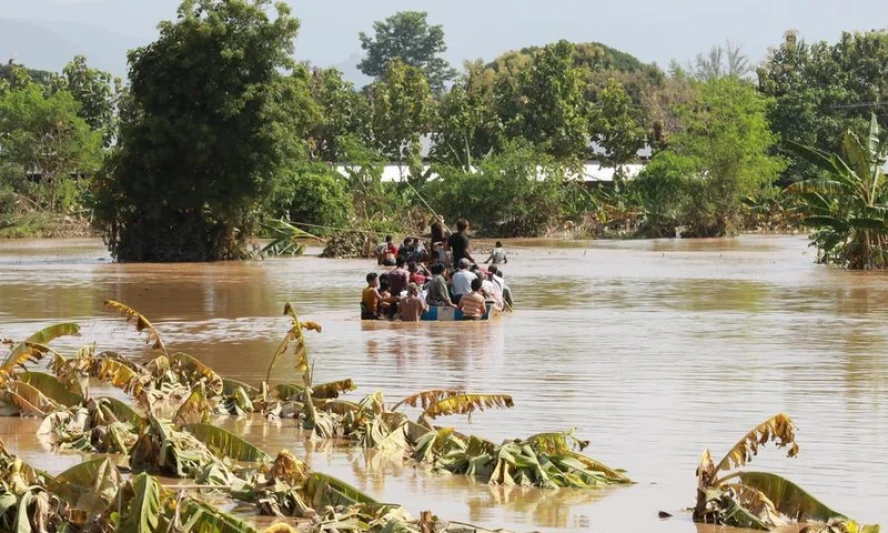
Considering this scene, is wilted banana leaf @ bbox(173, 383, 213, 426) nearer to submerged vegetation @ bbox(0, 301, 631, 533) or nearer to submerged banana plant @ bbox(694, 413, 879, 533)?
submerged vegetation @ bbox(0, 301, 631, 533)

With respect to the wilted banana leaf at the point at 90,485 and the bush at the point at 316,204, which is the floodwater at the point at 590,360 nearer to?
the wilted banana leaf at the point at 90,485

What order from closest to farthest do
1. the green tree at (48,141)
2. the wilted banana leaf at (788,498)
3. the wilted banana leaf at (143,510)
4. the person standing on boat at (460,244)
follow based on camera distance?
the wilted banana leaf at (143,510)
the wilted banana leaf at (788,498)
the person standing on boat at (460,244)
the green tree at (48,141)

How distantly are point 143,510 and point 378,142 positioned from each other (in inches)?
2703

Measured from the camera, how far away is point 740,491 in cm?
901

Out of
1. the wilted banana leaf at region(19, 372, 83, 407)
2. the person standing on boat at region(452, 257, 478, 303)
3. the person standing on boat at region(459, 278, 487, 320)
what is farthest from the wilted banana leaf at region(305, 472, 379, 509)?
the person standing on boat at region(452, 257, 478, 303)

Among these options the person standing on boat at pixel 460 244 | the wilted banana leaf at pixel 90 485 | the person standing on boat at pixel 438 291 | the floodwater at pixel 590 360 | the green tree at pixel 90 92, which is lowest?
the floodwater at pixel 590 360

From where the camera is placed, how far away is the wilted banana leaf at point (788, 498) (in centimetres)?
870

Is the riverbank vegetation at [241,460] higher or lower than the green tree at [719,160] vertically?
lower

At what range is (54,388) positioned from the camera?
12.9 meters

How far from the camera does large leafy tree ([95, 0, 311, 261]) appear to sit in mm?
39781

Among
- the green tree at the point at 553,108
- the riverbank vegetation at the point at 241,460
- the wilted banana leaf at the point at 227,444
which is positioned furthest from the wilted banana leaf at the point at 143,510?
the green tree at the point at 553,108

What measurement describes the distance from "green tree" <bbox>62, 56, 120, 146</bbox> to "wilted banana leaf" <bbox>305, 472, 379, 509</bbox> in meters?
69.9

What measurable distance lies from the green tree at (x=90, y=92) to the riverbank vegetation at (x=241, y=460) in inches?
2568

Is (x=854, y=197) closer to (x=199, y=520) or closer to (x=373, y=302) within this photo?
(x=373, y=302)
